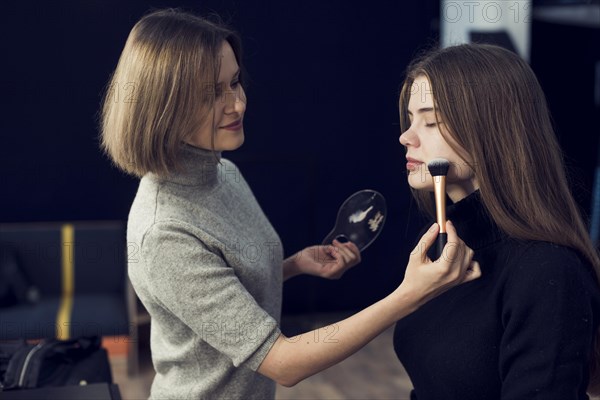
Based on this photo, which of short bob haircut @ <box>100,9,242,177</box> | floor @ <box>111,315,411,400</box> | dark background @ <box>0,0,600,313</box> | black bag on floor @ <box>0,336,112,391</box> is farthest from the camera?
dark background @ <box>0,0,600,313</box>

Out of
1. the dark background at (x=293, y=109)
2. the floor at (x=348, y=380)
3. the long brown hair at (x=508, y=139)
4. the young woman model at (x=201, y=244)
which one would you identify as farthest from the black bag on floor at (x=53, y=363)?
the dark background at (x=293, y=109)

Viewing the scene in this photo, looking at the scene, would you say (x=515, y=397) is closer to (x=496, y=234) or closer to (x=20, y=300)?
(x=496, y=234)

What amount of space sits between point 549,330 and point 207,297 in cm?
62

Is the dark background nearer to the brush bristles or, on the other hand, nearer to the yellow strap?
the yellow strap

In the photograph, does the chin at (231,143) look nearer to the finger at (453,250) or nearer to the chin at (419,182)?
the chin at (419,182)

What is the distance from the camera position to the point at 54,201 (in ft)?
14.7

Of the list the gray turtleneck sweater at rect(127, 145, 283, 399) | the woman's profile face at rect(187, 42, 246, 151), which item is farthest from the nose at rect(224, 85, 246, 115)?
the gray turtleneck sweater at rect(127, 145, 283, 399)

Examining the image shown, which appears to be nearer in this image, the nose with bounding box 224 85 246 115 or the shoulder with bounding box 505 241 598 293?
the shoulder with bounding box 505 241 598 293

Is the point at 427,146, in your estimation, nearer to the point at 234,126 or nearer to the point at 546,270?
the point at 546,270

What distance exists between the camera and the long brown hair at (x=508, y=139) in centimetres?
141

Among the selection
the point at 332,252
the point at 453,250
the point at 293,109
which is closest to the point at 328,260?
the point at 332,252

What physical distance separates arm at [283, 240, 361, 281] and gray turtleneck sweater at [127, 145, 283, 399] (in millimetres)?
168

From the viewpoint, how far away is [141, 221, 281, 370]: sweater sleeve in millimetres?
1513

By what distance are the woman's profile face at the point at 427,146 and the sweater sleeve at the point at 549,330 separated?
0.77ft
